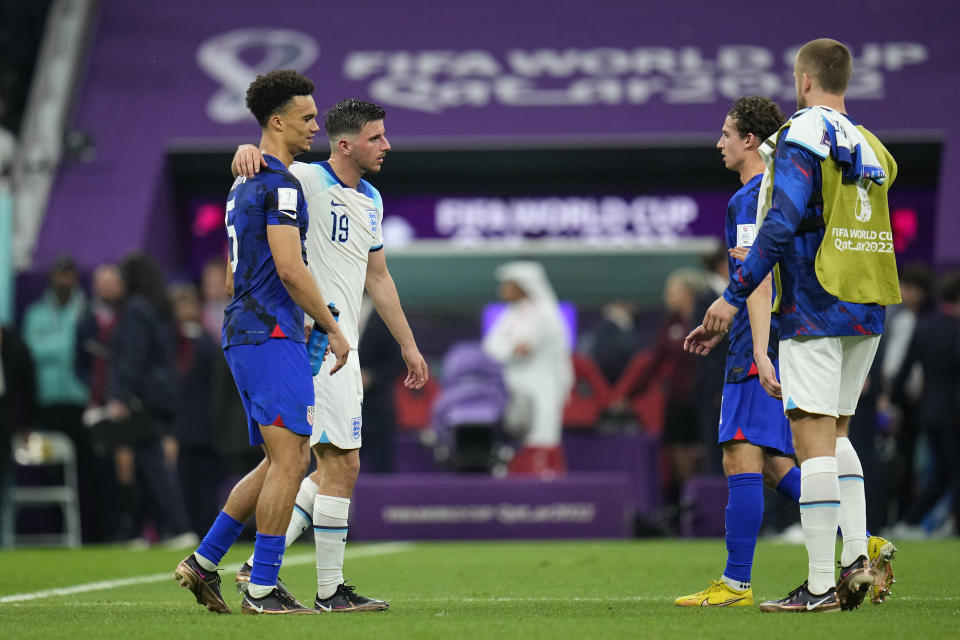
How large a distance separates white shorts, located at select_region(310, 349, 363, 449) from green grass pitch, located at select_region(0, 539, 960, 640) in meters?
0.75

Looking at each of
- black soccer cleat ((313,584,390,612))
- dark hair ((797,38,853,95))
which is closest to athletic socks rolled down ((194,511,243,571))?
black soccer cleat ((313,584,390,612))

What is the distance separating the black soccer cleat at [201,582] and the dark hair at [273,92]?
5.98 ft

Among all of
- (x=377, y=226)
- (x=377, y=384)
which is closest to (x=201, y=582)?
(x=377, y=226)

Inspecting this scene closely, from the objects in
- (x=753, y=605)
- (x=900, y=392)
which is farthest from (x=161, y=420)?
(x=753, y=605)

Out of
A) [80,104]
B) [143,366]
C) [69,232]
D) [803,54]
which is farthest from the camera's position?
[80,104]

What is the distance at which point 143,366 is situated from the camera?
42.2ft

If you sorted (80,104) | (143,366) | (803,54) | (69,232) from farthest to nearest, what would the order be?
(80,104), (69,232), (143,366), (803,54)

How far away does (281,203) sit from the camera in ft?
19.9

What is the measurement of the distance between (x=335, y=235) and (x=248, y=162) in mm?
583

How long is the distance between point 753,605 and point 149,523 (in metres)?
10.2

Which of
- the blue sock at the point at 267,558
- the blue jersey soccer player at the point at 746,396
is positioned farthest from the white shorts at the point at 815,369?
the blue sock at the point at 267,558

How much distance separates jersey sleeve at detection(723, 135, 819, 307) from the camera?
5.92 metres

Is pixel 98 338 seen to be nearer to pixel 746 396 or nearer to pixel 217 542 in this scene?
pixel 217 542

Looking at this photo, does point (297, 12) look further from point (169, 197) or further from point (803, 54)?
point (803, 54)
